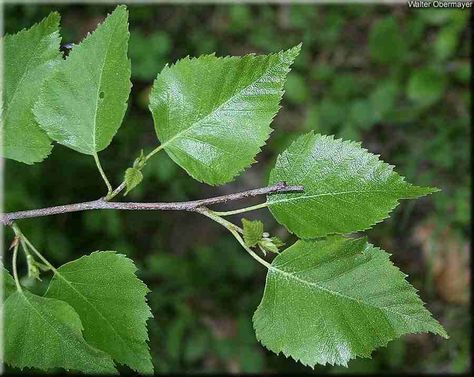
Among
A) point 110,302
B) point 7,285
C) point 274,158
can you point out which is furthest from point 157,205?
point 274,158

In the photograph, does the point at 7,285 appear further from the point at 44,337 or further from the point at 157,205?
the point at 157,205

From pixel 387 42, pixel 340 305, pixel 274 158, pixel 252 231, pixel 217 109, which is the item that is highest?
pixel 217 109

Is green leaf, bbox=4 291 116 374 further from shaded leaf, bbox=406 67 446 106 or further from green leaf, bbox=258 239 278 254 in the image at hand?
shaded leaf, bbox=406 67 446 106

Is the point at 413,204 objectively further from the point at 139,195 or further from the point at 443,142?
the point at 139,195

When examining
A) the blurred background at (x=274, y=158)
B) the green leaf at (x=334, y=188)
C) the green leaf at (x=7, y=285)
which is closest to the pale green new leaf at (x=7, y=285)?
the green leaf at (x=7, y=285)

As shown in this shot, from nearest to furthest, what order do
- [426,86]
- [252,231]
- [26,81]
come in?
[252,231]
[26,81]
[426,86]

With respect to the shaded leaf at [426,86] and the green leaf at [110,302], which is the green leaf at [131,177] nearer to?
the green leaf at [110,302]

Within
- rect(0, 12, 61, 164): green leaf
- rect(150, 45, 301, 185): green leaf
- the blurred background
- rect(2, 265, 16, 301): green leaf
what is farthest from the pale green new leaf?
the blurred background
